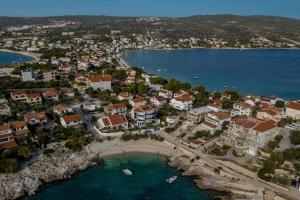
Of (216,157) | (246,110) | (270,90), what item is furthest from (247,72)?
(216,157)

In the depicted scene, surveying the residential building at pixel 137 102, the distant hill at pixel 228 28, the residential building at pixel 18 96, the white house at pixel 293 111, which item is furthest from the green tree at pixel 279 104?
the distant hill at pixel 228 28

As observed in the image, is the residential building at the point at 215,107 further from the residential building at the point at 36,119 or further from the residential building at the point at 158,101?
the residential building at the point at 36,119

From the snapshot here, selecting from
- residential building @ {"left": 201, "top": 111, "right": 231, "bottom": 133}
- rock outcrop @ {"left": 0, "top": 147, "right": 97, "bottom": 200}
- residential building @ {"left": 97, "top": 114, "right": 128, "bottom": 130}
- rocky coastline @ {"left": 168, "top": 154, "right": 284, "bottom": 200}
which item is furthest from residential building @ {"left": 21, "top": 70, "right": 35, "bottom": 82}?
rocky coastline @ {"left": 168, "top": 154, "right": 284, "bottom": 200}

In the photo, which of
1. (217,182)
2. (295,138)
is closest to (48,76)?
(217,182)

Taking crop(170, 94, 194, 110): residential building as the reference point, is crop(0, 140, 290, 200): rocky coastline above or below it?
below

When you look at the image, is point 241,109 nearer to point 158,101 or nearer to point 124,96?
point 158,101

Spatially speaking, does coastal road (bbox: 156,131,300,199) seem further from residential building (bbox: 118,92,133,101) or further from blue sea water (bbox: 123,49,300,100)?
blue sea water (bbox: 123,49,300,100)
